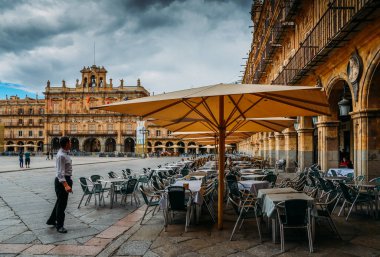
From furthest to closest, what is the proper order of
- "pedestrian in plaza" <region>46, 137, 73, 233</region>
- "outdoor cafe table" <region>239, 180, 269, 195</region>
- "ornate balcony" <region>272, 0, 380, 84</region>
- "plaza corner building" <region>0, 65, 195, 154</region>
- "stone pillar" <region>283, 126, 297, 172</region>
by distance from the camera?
"plaza corner building" <region>0, 65, 195, 154</region>, "stone pillar" <region>283, 126, 297, 172</region>, "ornate balcony" <region>272, 0, 380, 84</region>, "outdoor cafe table" <region>239, 180, 269, 195</region>, "pedestrian in plaza" <region>46, 137, 73, 233</region>

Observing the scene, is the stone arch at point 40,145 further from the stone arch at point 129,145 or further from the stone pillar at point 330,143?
the stone pillar at point 330,143

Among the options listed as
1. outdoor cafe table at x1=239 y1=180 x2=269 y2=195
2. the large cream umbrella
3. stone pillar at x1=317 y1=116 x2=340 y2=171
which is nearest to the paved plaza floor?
outdoor cafe table at x1=239 y1=180 x2=269 y2=195

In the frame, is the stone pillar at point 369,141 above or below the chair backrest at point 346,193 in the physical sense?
above

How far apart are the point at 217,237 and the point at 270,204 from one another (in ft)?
3.06

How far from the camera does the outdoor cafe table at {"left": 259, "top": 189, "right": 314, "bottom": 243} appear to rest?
15.3ft

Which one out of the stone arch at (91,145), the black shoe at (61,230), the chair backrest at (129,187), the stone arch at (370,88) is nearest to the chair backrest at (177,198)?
the black shoe at (61,230)

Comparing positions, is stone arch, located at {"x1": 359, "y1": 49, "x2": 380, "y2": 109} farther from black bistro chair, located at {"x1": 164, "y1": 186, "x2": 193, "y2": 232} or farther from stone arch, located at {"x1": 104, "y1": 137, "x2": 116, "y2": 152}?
stone arch, located at {"x1": 104, "y1": 137, "x2": 116, "y2": 152}

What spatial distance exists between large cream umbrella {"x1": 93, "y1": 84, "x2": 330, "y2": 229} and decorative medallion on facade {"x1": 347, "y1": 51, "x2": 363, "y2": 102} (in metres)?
3.59

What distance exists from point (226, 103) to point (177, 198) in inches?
71.7

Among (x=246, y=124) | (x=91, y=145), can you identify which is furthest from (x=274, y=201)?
(x=91, y=145)

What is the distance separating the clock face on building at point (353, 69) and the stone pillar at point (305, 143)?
5.16 meters

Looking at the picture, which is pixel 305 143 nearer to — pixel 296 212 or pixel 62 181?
pixel 296 212

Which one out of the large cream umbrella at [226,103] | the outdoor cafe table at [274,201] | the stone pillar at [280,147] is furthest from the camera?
the stone pillar at [280,147]

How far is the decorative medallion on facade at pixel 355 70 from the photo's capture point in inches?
331
